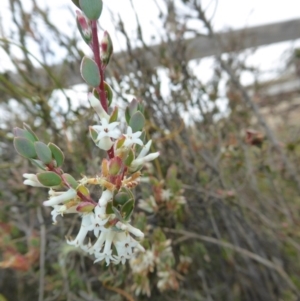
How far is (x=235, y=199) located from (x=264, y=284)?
25 cm

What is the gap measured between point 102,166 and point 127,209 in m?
0.04

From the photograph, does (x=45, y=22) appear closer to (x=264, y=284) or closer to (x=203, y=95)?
(x=203, y=95)

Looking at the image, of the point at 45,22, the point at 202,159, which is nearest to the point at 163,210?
the point at 202,159

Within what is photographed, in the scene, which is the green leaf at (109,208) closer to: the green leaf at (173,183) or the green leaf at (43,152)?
the green leaf at (43,152)

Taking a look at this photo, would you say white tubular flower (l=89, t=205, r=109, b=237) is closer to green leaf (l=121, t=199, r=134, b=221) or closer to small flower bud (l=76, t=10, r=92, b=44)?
green leaf (l=121, t=199, r=134, b=221)

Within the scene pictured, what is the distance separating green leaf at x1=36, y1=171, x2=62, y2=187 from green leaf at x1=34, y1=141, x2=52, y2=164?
15mm

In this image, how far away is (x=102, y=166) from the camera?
45 cm

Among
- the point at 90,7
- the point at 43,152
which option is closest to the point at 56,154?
the point at 43,152

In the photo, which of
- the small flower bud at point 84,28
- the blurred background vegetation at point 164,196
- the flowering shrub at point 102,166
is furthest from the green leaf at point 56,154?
the blurred background vegetation at point 164,196

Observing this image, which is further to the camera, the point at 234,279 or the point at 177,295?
the point at 234,279

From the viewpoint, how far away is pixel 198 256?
112 cm

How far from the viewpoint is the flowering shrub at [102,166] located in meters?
0.44

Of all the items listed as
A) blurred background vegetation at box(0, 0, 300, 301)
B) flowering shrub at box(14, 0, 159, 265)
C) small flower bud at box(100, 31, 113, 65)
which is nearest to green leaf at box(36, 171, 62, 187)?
flowering shrub at box(14, 0, 159, 265)

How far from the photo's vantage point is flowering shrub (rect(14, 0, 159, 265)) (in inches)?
17.2
